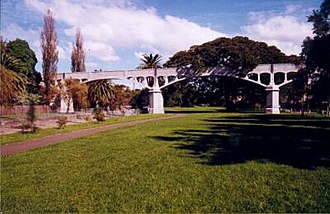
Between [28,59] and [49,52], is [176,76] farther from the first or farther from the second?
[28,59]

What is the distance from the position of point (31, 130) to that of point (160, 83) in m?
44.6

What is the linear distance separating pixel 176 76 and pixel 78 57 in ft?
54.1

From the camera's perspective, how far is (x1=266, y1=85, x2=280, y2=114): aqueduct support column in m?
55.6

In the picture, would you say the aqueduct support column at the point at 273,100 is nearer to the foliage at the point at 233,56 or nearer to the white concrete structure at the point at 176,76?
the white concrete structure at the point at 176,76

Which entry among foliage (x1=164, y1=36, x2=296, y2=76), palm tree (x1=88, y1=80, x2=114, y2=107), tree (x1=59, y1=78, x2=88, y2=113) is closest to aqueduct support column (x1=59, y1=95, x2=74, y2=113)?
tree (x1=59, y1=78, x2=88, y2=113)

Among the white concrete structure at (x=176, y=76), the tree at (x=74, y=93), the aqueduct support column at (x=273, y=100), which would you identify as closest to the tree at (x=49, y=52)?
the tree at (x=74, y=93)

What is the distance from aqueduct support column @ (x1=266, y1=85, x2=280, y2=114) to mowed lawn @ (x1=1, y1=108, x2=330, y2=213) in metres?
42.9

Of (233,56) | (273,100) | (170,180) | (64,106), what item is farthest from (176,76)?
(170,180)

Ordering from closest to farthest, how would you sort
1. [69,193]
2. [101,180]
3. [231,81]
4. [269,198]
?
[269,198] → [69,193] → [101,180] → [231,81]

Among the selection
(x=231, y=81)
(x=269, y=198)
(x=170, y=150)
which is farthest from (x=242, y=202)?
(x=231, y=81)

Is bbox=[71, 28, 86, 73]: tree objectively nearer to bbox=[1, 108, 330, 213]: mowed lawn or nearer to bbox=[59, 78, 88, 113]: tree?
bbox=[59, 78, 88, 113]: tree

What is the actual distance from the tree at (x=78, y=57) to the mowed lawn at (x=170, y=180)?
4842 centimetres

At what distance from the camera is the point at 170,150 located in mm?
13430

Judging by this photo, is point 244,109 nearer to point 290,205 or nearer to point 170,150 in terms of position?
point 170,150
